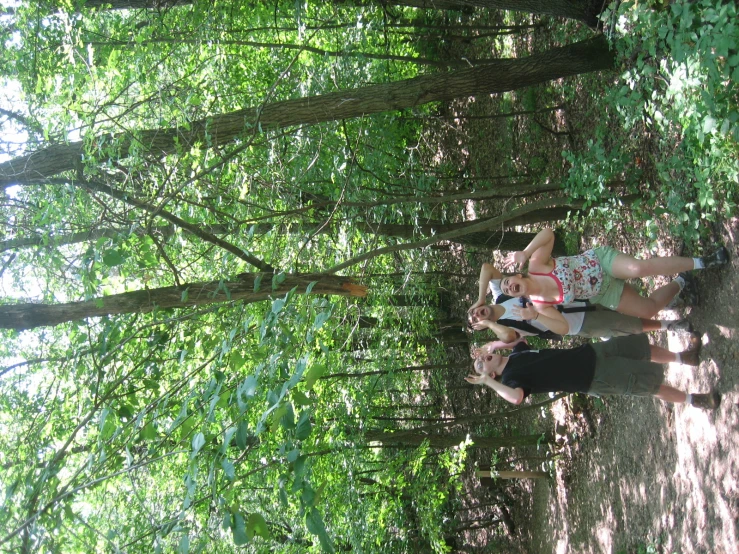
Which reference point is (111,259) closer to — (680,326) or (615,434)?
(680,326)

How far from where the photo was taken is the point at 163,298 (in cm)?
447

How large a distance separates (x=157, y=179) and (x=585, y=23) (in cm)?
431

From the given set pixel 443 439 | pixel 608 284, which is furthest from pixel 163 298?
pixel 443 439

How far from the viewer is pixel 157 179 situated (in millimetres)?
5605

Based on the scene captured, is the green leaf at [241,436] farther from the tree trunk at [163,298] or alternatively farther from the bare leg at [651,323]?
the bare leg at [651,323]

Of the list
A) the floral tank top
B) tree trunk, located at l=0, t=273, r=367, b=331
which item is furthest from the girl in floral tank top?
tree trunk, located at l=0, t=273, r=367, b=331

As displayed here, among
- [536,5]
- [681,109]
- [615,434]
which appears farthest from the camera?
[615,434]

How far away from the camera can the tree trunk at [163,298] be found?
161 inches

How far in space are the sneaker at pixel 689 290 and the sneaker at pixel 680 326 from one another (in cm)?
17

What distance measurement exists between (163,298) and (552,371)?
10.3ft

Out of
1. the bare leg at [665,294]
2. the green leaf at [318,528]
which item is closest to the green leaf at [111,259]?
the green leaf at [318,528]

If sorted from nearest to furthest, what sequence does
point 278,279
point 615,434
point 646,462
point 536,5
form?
point 278,279 → point 536,5 → point 646,462 → point 615,434

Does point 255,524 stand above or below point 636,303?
below

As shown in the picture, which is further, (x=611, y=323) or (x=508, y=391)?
(x=611, y=323)
